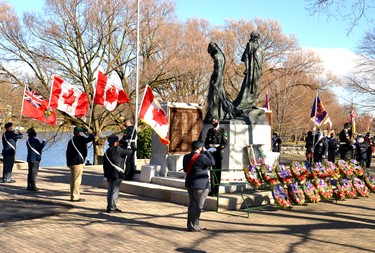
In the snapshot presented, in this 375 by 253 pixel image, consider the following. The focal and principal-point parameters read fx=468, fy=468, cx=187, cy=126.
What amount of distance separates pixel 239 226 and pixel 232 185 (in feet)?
9.77

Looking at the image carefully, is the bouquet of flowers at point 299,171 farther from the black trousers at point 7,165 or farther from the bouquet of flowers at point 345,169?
the black trousers at point 7,165

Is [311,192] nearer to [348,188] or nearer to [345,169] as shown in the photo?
[348,188]

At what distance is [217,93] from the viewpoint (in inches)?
603

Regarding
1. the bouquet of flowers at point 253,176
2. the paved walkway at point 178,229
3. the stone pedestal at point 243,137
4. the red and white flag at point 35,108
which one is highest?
the red and white flag at point 35,108

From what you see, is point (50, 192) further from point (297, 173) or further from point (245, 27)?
point (245, 27)

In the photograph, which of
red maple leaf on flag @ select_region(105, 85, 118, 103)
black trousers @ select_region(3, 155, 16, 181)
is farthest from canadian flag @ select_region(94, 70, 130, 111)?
black trousers @ select_region(3, 155, 16, 181)

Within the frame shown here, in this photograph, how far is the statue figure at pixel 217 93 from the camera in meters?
15.1

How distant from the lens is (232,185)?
39.4 ft

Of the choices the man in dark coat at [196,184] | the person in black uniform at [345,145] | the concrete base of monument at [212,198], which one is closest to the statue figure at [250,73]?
the concrete base of monument at [212,198]

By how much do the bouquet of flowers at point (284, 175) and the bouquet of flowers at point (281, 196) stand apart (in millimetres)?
249

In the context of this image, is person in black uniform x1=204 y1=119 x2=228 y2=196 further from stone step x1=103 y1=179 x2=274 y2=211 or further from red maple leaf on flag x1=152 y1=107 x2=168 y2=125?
red maple leaf on flag x1=152 y1=107 x2=168 y2=125

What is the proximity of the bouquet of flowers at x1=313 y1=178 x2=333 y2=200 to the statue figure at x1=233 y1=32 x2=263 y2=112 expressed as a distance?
4007 mm

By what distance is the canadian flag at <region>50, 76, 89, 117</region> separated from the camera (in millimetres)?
12633

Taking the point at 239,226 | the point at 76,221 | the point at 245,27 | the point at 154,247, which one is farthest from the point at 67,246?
the point at 245,27
